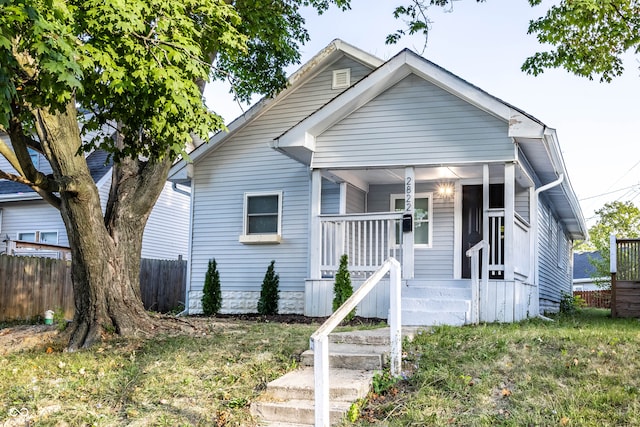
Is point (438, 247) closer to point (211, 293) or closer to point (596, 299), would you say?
point (211, 293)

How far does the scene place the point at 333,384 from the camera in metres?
6.09

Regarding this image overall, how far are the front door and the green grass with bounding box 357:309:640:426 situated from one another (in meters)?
5.71

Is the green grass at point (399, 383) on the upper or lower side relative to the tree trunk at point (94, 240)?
lower

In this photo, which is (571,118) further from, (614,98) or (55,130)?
(55,130)

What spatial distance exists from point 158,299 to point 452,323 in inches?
406

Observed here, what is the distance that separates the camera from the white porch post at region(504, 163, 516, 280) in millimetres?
10430

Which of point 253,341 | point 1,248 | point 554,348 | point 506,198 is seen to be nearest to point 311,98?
point 506,198


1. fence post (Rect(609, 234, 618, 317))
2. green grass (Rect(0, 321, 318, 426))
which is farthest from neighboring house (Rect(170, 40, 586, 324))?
green grass (Rect(0, 321, 318, 426))

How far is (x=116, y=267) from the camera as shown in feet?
29.8

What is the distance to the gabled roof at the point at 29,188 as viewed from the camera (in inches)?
753

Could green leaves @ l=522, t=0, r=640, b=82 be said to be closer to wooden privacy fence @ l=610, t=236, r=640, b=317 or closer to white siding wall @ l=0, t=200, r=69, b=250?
wooden privacy fence @ l=610, t=236, r=640, b=317

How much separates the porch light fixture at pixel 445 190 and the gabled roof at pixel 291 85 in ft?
9.36

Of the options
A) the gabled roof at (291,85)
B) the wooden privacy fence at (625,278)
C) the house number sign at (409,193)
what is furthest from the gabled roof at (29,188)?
the wooden privacy fence at (625,278)

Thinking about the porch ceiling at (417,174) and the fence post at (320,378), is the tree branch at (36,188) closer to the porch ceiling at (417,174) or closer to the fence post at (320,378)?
the porch ceiling at (417,174)
